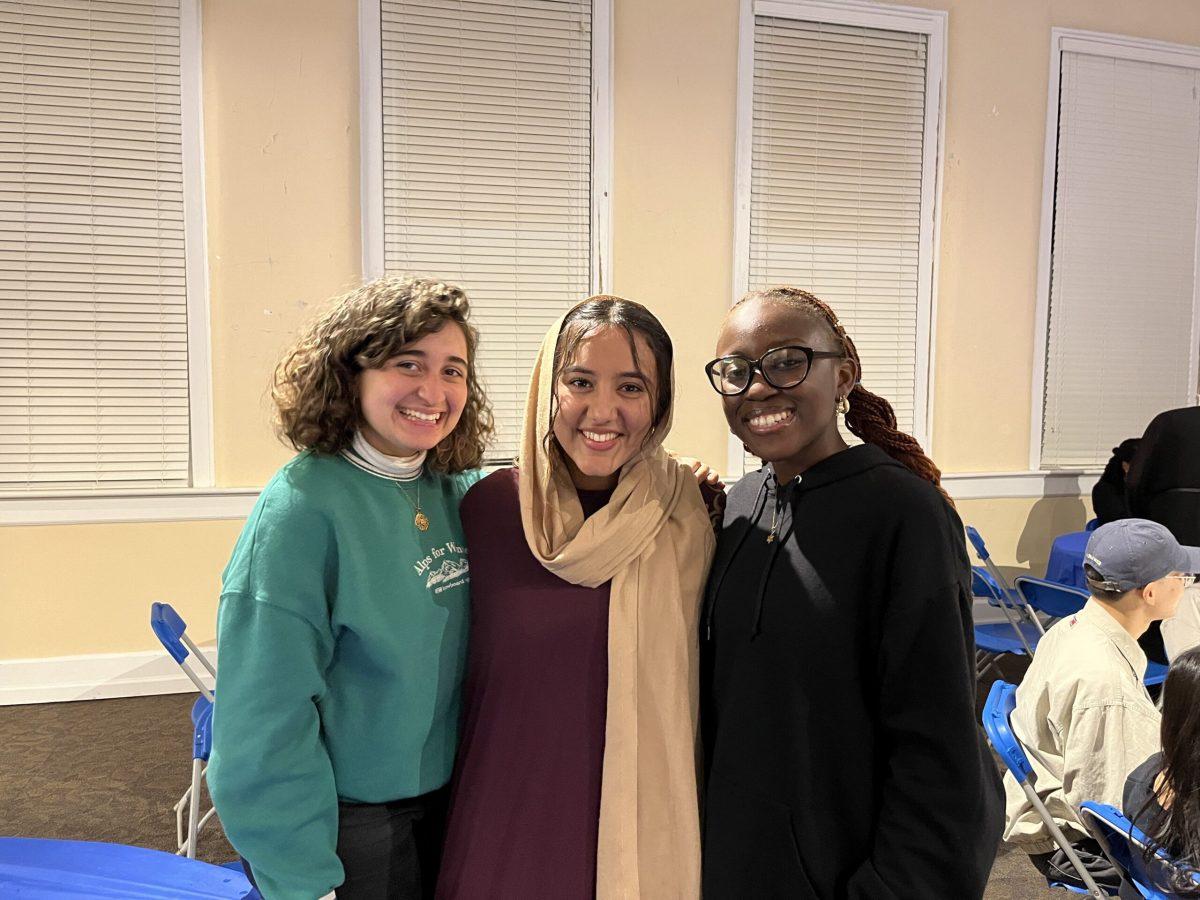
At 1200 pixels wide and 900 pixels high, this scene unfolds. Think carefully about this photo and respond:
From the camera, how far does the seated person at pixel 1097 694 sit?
87.7 inches

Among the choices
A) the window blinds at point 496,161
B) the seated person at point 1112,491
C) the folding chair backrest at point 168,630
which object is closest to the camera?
the folding chair backrest at point 168,630

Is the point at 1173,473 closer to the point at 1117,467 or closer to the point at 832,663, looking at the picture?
the point at 1117,467

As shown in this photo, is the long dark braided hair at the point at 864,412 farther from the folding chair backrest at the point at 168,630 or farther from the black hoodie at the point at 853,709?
the folding chair backrest at the point at 168,630

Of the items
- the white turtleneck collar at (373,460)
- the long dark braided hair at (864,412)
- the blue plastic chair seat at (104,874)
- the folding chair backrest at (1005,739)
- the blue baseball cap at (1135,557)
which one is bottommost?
the blue plastic chair seat at (104,874)

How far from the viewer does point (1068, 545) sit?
438 centimetres

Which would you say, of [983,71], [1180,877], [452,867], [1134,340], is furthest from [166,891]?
[1134,340]

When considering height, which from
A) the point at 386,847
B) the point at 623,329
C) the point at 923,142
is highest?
the point at 923,142

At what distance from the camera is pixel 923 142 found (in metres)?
5.38

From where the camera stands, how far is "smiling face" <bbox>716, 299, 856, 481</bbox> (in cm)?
124

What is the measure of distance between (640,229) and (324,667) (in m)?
4.05

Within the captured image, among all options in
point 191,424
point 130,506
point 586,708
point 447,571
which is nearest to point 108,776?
point 130,506

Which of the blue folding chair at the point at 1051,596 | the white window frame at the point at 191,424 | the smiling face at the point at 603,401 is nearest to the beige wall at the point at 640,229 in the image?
the white window frame at the point at 191,424

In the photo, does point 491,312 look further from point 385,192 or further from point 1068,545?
point 1068,545

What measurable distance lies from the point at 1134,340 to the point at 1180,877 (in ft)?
16.8
